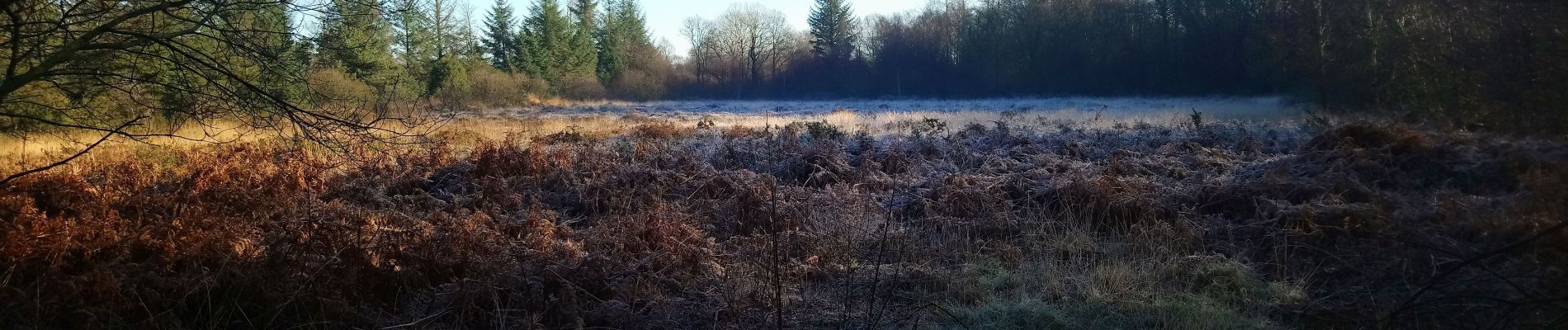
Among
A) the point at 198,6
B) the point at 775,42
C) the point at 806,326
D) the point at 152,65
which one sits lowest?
the point at 806,326

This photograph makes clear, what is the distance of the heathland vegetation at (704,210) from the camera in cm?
414

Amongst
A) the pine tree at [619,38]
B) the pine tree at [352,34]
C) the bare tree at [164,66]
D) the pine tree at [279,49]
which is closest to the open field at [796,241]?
the bare tree at [164,66]

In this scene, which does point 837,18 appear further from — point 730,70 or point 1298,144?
point 1298,144

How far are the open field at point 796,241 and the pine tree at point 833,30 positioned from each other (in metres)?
45.7

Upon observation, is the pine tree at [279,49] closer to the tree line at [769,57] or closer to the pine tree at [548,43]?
the tree line at [769,57]

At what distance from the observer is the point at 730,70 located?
55500 millimetres

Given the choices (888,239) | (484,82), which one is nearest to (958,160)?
(888,239)

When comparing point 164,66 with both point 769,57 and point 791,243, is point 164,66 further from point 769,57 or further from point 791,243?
point 769,57

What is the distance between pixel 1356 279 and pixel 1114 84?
39708mm

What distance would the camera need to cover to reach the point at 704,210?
7520mm

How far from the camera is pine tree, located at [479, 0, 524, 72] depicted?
4525cm

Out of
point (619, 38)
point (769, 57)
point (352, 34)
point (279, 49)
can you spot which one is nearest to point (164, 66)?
point (279, 49)

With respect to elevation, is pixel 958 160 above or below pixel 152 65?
below

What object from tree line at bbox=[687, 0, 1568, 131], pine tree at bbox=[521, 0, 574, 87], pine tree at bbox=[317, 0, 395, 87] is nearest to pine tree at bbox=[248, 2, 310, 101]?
pine tree at bbox=[317, 0, 395, 87]
